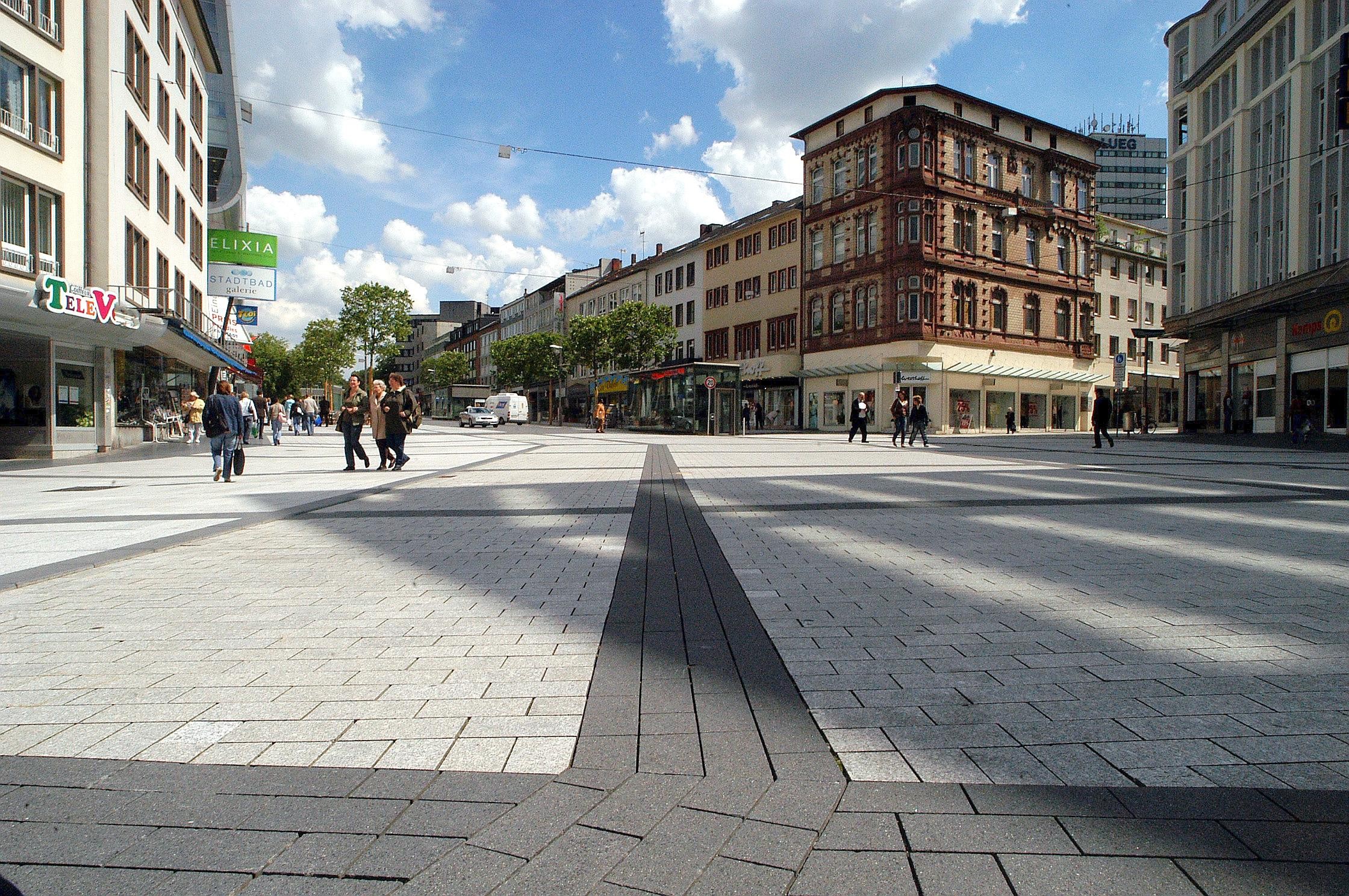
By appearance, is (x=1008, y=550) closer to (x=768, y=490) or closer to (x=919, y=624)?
(x=919, y=624)

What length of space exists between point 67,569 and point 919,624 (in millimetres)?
6069

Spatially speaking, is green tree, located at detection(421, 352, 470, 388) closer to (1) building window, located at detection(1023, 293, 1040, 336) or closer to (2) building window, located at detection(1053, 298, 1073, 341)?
(1) building window, located at detection(1023, 293, 1040, 336)

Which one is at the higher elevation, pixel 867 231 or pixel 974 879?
pixel 867 231

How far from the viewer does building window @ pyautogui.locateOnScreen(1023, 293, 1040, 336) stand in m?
48.9

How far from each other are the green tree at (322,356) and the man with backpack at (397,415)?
136ft

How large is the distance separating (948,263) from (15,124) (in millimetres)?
38982

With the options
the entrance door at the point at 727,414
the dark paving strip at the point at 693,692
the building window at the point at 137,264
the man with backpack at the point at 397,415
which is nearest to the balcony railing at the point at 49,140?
the building window at the point at 137,264

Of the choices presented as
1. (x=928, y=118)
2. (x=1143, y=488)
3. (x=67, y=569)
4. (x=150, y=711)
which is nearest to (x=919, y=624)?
(x=150, y=711)

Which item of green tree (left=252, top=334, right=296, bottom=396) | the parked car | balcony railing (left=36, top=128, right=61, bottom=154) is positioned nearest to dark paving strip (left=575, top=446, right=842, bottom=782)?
balcony railing (left=36, top=128, right=61, bottom=154)

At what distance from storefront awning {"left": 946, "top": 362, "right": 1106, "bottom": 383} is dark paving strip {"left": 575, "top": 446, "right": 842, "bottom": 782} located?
138 feet

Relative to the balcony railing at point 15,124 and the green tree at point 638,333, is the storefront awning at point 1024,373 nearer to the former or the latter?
the green tree at point 638,333

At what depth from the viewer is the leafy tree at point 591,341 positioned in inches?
2527

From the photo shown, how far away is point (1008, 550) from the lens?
22.7 ft

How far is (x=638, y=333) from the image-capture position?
62.2 meters
